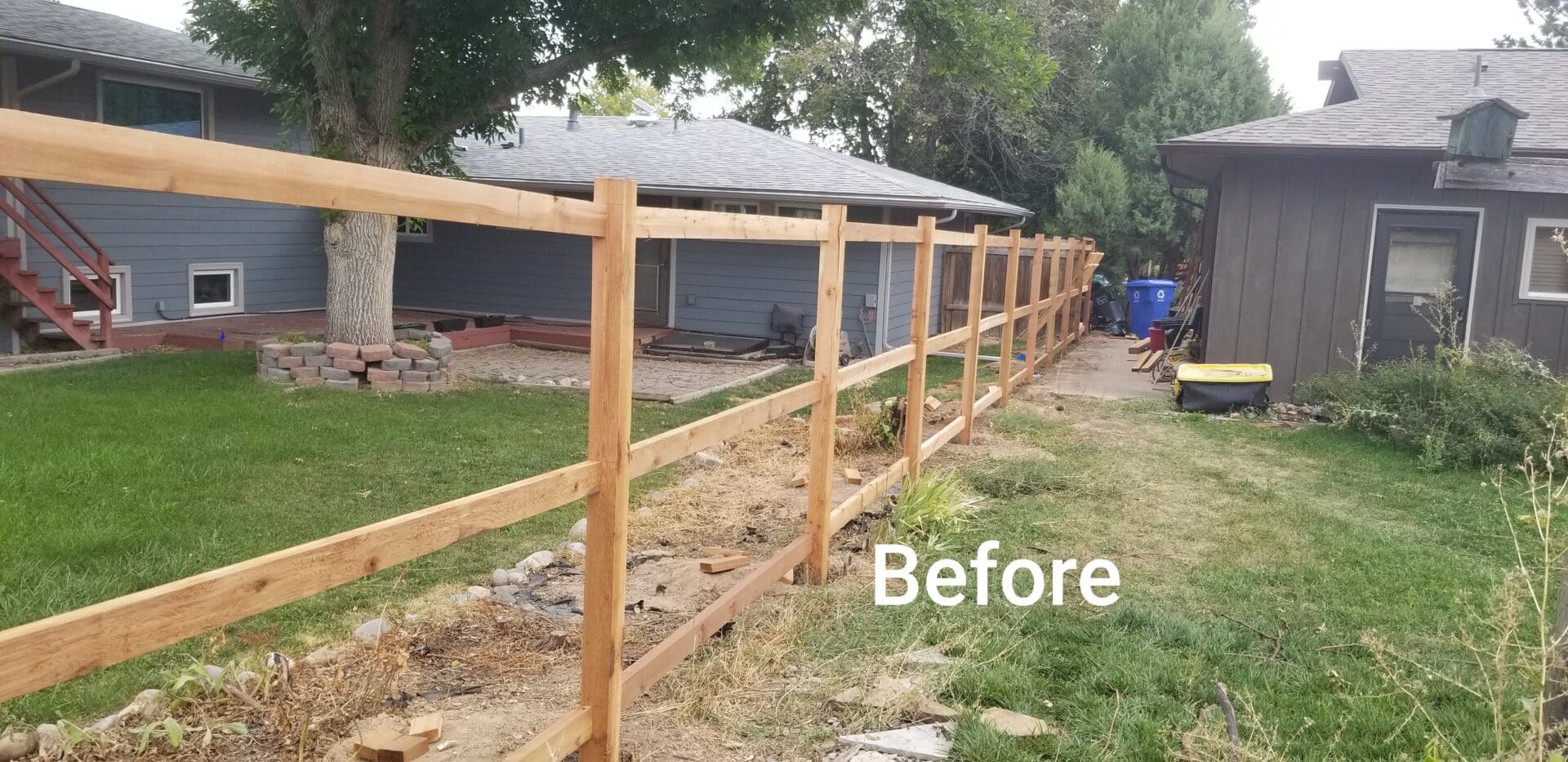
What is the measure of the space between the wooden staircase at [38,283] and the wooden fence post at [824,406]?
9.33m

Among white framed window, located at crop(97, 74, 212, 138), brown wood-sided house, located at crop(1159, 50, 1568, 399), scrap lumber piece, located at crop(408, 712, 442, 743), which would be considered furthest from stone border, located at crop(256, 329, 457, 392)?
scrap lumber piece, located at crop(408, 712, 442, 743)

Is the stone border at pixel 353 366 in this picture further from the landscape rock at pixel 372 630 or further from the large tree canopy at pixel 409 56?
the landscape rock at pixel 372 630

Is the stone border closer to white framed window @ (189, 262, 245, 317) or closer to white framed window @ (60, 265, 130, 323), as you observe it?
white framed window @ (60, 265, 130, 323)

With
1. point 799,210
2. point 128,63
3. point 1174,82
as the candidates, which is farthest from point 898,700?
point 1174,82

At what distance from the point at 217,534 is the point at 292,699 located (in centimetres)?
226

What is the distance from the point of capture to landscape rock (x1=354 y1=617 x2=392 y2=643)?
416 cm

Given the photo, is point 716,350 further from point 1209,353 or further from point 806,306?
point 1209,353

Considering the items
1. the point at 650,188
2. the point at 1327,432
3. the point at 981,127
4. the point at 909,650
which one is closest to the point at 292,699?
the point at 909,650

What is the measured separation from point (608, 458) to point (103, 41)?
1255 centimetres

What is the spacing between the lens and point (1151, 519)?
6547mm

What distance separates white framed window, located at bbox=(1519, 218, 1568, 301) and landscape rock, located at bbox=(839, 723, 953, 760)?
9494 millimetres

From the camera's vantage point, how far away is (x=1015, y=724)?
3559 millimetres

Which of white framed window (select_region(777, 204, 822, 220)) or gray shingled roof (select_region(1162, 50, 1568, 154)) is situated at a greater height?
gray shingled roof (select_region(1162, 50, 1568, 154))

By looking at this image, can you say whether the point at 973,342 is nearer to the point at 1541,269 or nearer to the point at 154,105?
the point at 1541,269
